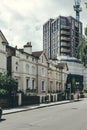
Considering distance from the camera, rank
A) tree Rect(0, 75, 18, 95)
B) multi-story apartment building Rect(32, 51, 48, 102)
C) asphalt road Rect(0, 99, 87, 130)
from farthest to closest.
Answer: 1. multi-story apartment building Rect(32, 51, 48, 102)
2. tree Rect(0, 75, 18, 95)
3. asphalt road Rect(0, 99, 87, 130)

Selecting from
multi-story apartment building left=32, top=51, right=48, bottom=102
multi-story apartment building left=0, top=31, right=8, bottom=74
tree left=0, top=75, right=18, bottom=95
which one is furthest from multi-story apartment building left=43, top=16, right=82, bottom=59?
tree left=0, top=75, right=18, bottom=95

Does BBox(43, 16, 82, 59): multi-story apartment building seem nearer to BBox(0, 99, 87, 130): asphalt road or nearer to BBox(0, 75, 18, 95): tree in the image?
BBox(0, 75, 18, 95): tree

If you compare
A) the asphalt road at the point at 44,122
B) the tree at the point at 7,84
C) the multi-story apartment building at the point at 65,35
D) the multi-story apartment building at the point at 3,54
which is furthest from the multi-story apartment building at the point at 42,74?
the multi-story apartment building at the point at 65,35

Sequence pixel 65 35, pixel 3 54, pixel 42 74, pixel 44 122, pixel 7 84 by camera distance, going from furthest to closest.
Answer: pixel 65 35, pixel 42 74, pixel 3 54, pixel 7 84, pixel 44 122

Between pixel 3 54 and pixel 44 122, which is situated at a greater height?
pixel 3 54

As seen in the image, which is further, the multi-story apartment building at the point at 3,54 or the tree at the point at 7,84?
the multi-story apartment building at the point at 3,54

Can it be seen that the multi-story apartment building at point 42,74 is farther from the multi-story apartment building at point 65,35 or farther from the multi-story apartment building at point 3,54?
the multi-story apartment building at point 65,35

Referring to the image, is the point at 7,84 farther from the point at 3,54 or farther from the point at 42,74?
the point at 42,74

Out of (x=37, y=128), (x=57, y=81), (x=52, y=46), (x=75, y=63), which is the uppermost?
(x=52, y=46)

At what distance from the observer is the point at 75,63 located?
138 m

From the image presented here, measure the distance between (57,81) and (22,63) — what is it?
78.3 feet

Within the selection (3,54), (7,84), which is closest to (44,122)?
(7,84)

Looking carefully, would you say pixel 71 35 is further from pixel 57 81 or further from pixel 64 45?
pixel 57 81

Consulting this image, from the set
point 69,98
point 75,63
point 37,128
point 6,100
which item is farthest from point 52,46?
point 37,128
